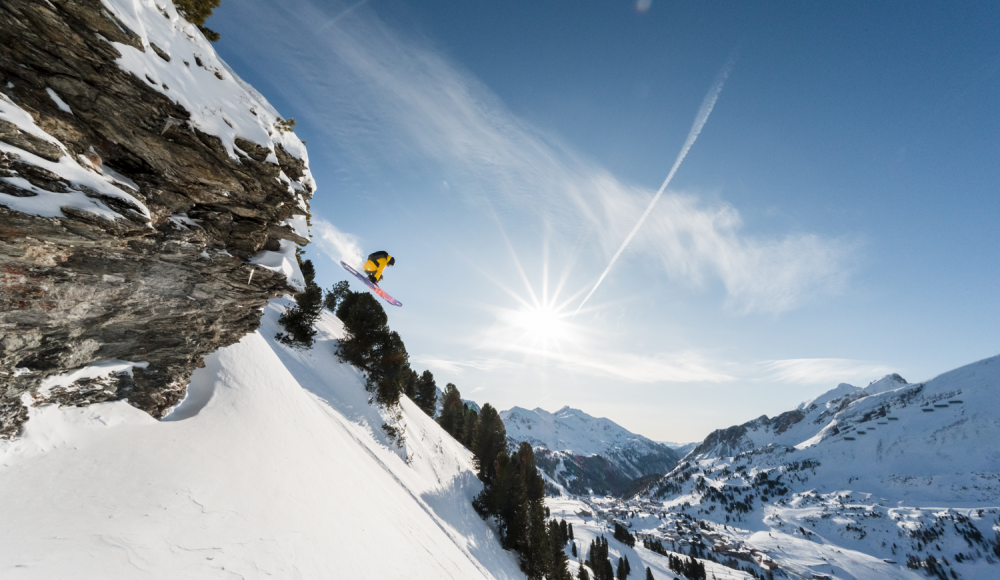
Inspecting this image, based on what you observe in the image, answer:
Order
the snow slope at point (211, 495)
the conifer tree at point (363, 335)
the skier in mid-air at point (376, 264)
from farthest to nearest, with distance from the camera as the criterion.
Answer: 1. the conifer tree at point (363, 335)
2. the skier in mid-air at point (376, 264)
3. the snow slope at point (211, 495)

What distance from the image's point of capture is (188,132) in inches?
316

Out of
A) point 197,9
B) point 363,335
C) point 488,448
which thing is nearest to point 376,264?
point 197,9

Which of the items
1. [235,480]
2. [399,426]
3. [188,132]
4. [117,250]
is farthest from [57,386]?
[399,426]

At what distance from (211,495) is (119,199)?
7.83m

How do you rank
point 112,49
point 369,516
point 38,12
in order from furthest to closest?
point 369,516, point 112,49, point 38,12

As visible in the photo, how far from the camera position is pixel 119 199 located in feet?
25.1

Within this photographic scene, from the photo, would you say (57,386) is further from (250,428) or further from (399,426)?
(399,426)

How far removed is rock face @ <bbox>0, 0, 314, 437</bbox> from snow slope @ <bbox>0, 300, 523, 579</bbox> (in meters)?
1.42

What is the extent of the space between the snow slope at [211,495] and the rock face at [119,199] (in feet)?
4.65

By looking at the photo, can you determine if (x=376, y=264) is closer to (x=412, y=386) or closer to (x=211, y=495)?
(x=211, y=495)

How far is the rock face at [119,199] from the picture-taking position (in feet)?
21.5

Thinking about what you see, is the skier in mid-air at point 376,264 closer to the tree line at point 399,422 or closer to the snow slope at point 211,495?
the snow slope at point 211,495

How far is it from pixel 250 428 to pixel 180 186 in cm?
876

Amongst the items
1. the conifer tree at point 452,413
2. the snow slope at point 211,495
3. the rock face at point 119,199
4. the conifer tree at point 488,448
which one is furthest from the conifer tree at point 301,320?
the conifer tree at point 452,413
